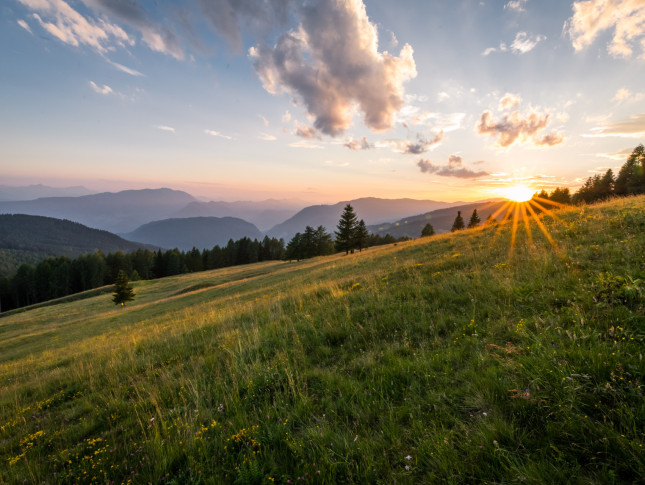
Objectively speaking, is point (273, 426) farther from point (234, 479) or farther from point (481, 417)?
point (481, 417)

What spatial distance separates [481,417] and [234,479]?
2.60 metres

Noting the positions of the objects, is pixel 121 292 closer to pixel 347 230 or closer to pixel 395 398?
pixel 347 230

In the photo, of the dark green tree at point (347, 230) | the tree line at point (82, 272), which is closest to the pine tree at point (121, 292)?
the dark green tree at point (347, 230)

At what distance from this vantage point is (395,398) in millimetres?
3213

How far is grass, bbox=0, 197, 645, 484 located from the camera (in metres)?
2.20

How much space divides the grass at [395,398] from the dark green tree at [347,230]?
150 feet

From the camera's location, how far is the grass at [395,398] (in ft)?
7.22

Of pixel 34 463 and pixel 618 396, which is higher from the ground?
pixel 618 396

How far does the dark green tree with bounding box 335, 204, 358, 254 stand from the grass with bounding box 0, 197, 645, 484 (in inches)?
1795

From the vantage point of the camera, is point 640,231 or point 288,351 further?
point 640,231

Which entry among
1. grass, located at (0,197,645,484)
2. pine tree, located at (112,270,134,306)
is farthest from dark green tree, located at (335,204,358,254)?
grass, located at (0,197,645,484)

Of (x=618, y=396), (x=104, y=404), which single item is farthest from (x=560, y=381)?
(x=104, y=404)

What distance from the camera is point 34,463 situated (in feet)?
10.5

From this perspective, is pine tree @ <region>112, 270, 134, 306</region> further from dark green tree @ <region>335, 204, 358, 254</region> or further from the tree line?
the tree line
